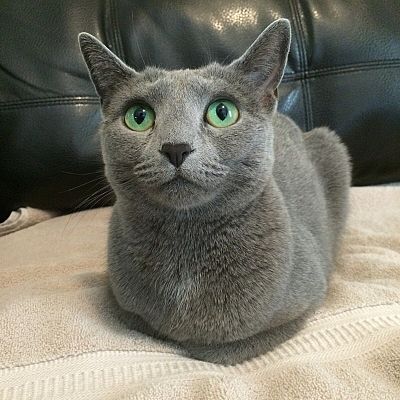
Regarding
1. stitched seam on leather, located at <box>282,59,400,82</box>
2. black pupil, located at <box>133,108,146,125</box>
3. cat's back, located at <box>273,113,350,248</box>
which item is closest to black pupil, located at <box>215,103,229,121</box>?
black pupil, located at <box>133,108,146,125</box>

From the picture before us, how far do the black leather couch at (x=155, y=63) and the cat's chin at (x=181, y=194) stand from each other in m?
0.65

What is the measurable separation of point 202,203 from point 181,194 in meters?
0.04

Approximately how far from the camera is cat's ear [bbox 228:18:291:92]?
775mm

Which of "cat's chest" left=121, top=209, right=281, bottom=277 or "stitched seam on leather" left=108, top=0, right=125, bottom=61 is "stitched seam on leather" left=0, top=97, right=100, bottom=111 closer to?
"stitched seam on leather" left=108, top=0, right=125, bottom=61

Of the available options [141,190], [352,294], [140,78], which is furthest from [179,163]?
[352,294]

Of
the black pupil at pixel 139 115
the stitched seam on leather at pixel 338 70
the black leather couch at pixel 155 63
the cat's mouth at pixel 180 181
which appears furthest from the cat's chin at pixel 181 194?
the stitched seam on leather at pixel 338 70

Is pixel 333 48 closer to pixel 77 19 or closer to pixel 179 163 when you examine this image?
pixel 77 19

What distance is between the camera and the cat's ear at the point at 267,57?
0.78 metres

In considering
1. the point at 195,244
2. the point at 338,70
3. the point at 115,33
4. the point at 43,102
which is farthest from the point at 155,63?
the point at 195,244

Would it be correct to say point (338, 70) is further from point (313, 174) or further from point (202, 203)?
point (202, 203)

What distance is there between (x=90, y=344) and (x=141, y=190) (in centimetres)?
25

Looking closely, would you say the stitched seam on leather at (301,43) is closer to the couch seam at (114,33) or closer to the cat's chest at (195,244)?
the couch seam at (114,33)

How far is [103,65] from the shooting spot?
0.81 m

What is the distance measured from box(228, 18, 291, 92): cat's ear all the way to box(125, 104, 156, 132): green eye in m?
0.15
